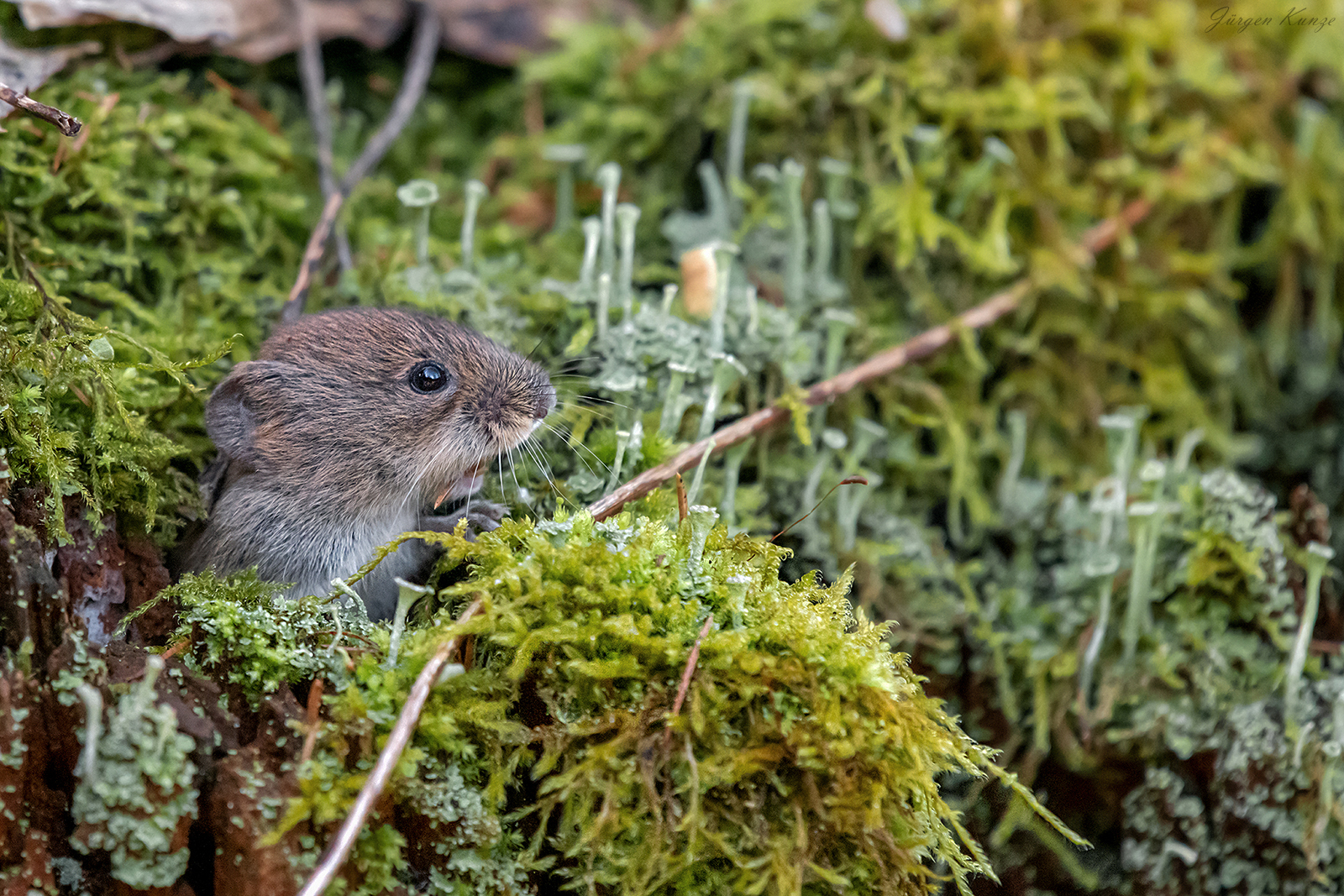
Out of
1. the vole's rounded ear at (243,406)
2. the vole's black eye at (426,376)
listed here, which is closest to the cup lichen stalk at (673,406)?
the vole's black eye at (426,376)

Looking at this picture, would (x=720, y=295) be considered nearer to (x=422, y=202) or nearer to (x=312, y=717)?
(x=422, y=202)

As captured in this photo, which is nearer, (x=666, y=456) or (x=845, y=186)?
(x=666, y=456)

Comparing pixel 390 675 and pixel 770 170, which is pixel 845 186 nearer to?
pixel 770 170

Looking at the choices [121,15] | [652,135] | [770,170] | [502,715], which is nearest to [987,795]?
[502,715]

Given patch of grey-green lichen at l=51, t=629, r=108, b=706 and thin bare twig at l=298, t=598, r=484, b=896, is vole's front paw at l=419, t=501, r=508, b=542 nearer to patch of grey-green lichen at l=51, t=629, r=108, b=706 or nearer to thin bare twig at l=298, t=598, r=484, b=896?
thin bare twig at l=298, t=598, r=484, b=896

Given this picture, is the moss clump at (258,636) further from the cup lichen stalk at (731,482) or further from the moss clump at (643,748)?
the cup lichen stalk at (731,482)

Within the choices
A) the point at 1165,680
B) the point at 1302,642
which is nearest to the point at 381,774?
the point at 1165,680
